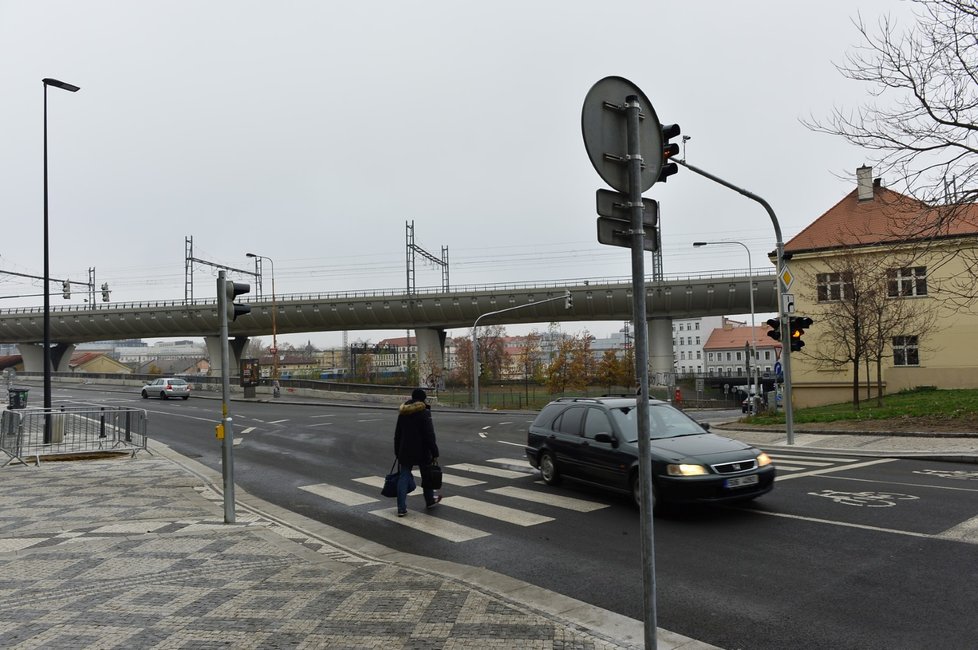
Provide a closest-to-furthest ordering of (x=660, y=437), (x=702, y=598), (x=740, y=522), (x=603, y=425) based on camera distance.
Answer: (x=702, y=598)
(x=740, y=522)
(x=660, y=437)
(x=603, y=425)

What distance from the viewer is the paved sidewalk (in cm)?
415

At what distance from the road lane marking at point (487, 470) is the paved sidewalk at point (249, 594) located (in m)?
4.36

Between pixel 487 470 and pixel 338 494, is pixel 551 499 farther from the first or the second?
pixel 338 494

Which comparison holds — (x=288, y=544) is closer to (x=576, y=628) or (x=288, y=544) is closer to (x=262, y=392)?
(x=576, y=628)

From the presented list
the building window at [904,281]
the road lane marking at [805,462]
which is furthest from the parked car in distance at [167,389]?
the building window at [904,281]

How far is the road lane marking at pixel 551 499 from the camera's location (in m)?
8.66

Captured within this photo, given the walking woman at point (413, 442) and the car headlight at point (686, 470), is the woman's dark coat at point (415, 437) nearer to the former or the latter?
the walking woman at point (413, 442)

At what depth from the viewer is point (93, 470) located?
40.7ft

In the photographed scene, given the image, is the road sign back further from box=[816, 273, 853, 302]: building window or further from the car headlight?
box=[816, 273, 853, 302]: building window

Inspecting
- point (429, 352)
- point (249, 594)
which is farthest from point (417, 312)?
point (249, 594)

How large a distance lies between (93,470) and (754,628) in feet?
41.3

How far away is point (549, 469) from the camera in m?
10.2

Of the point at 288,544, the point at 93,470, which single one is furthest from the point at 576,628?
the point at 93,470

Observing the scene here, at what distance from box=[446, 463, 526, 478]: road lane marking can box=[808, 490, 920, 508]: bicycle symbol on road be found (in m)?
4.95
